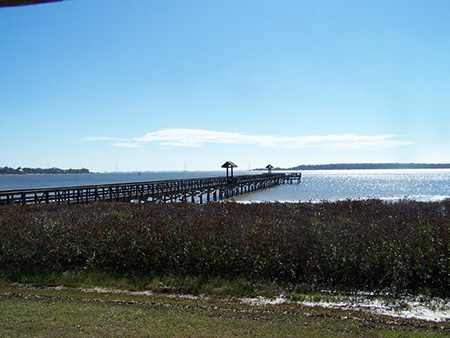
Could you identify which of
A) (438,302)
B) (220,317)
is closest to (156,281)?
(220,317)

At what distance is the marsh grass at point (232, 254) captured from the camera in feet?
25.0

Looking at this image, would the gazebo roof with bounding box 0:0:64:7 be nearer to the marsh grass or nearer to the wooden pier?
the marsh grass

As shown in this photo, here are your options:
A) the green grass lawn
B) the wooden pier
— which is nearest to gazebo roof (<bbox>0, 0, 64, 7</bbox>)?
the green grass lawn

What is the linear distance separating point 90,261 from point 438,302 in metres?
7.43

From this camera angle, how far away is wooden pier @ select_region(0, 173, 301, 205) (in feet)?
69.3

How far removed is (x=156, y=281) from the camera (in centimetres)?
799

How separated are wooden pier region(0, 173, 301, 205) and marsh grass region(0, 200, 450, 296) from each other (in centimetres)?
1130

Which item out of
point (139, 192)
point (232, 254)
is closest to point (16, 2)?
point (232, 254)

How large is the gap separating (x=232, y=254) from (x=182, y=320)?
110 inches

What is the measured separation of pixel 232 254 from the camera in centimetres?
826

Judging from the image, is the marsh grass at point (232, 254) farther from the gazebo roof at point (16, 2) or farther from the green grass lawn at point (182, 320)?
the gazebo roof at point (16, 2)

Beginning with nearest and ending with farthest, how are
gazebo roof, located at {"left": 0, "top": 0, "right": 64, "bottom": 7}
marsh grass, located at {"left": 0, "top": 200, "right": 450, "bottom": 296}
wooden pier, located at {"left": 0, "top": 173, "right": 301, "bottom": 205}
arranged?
1. gazebo roof, located at {"left": 0, "top": 0, "right": 64, "bottom": 7}
2. marsh grass, located at {"left": 0, "top": 200, "right": 450, "bottom": 296}
3. wooden pier, located at {"left": 0, "top": 173, "right": 301, "bottom": 205}

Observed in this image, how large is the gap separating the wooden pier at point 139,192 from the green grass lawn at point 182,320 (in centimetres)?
1469

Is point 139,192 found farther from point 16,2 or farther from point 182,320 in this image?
point 16,2
